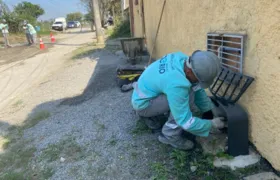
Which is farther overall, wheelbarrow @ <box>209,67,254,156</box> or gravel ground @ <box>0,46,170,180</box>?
gravel ground @ <box>0,46,170,180</box>

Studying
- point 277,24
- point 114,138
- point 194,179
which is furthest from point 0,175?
point 277,24

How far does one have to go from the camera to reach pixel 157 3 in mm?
6070

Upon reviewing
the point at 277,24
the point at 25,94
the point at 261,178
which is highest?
the point at 277,24

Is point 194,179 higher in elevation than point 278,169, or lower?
lower

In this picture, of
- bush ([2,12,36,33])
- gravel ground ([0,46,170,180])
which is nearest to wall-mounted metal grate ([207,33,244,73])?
gravel ground ([0,46,170,180])

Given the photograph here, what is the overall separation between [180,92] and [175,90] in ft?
0.16

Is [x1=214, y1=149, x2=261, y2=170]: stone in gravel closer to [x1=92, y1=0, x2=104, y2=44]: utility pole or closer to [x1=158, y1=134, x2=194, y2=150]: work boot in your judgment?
[x1=158, y1=134, x2=194, y2=150]: work boot

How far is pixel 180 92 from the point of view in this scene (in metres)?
2.21

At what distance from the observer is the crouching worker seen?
7.13 feet

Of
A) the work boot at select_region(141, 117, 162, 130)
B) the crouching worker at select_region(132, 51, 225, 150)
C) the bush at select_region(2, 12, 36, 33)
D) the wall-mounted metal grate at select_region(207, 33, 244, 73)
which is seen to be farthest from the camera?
the bush at select_region(2, 12, 36, 33)

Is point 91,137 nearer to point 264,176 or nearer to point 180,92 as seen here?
point 180,92

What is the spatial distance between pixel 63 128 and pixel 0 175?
111cm

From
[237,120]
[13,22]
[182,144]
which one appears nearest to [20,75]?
[182,144]

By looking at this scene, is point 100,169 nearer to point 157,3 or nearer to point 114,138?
point 114,138
